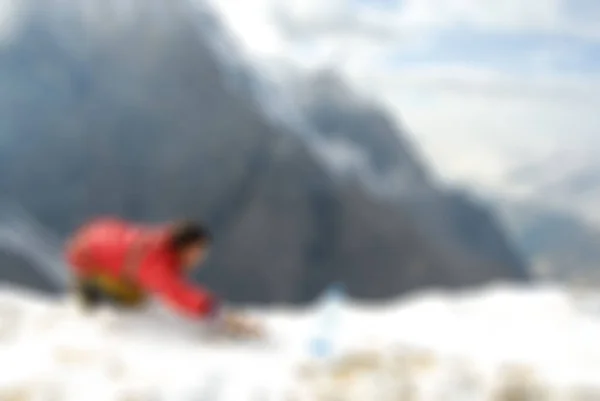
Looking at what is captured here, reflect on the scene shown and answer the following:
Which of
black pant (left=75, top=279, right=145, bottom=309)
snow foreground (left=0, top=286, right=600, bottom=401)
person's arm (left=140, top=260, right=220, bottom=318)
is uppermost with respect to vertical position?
black pant (left=75, top=279, right=145, bottom=309)

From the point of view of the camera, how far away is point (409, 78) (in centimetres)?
306

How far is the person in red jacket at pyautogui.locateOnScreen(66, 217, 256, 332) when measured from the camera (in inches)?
71.0

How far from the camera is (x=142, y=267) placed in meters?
1.86

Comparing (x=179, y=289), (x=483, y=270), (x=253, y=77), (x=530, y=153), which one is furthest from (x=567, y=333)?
(x=253, y=77)

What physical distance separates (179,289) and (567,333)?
2.56ft

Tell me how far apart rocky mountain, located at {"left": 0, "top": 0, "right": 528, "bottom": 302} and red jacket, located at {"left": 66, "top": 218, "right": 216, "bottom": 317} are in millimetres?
1815

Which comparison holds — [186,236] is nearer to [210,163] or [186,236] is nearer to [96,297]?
[96,297]

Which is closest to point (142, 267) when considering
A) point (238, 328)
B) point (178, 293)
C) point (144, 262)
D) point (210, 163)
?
point (144, 262)

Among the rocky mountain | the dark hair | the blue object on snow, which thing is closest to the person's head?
the dark hair

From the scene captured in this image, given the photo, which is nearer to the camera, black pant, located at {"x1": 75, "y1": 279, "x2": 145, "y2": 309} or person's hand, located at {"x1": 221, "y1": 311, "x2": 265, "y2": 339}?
person's hand, located at {"x1": 221, "y1": 311, "x2": 265, "y2": 339}

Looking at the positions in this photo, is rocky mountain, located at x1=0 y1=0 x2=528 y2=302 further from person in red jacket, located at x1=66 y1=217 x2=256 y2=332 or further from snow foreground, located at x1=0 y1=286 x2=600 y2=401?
person in red jacket, located at x1=66 y1=217 x2=256 y2=332

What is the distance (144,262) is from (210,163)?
2.37 meters

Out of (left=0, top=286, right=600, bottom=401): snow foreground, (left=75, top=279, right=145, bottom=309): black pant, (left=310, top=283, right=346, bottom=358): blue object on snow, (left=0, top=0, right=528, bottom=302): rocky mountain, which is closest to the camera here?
(left=0, top=286, right=600, bottom=401): snow foreground

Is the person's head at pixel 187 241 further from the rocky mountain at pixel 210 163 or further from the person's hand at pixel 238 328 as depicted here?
the rocky mountain at pixel 210 163
